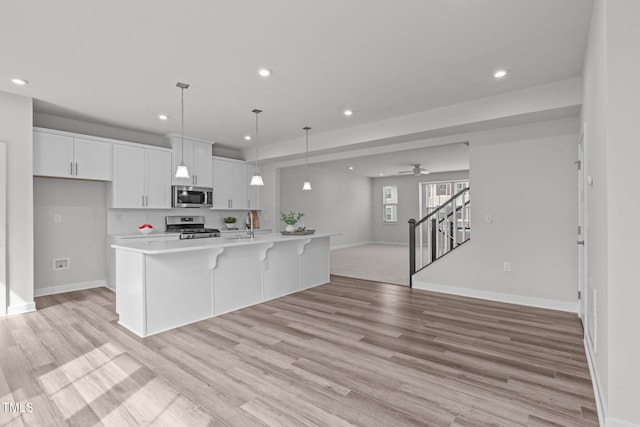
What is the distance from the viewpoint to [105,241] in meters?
5.27

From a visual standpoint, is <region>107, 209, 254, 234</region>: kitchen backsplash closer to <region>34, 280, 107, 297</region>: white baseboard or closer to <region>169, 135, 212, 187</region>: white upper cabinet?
<region>169, 135, 212, 187</region>: white upper cabinet

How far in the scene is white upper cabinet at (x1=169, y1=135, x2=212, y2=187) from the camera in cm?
571

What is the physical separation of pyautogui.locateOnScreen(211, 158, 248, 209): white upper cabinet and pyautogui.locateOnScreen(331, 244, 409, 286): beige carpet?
2.49 meters

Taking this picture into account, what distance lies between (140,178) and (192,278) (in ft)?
8.88

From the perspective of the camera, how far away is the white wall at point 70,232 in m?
4.66

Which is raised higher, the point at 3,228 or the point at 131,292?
the point at 3,228

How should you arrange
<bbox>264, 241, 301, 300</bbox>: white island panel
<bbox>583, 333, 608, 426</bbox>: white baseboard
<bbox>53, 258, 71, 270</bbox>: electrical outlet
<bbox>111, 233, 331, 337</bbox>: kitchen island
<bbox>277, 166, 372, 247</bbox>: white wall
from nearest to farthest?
<bbox>583, 333, 608, 426</bbox>: white baseboard
<bbox>111, 233, 331, 337</bbox>: kitchen island
<bbox>264, 241, 301, 300</bbox>: white island panel
<bbox>53, 258, 71, 270</bbox>: electrical outlet
<bbox>277, 166, 372, 247</bbox>: white wall

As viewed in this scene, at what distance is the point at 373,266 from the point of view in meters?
6.98

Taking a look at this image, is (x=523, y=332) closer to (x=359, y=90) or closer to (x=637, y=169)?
(x=637, y=169)

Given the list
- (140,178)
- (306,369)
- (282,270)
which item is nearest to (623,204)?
(306,369)

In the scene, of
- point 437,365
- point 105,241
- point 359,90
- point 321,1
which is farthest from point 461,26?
point 105,241

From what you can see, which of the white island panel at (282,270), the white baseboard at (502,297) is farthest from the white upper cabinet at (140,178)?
the white baseboard at (502,297)

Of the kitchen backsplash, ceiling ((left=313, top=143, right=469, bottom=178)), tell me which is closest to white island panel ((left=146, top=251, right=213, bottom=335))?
the kitchen backsplash

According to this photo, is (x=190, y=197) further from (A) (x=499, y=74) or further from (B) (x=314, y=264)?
(A) (x=499, y=74)
